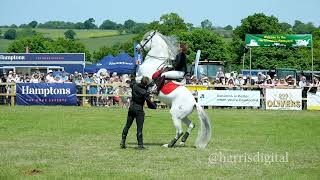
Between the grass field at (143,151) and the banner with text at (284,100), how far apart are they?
8640 mm

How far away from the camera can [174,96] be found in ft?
52.0

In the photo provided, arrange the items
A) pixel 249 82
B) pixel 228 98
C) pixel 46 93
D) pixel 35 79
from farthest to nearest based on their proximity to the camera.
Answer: pixel 249 82 < pixel 35 79 < pixel 228 98 < pixel 46 93

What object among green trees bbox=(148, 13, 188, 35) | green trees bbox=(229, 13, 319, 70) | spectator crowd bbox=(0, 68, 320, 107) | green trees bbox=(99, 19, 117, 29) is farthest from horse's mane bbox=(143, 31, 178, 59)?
green trees bbox=(99, 19, 117, 29)

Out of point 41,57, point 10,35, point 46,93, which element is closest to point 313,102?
point 46,93

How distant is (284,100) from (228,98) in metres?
2.92

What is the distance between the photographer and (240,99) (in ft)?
112

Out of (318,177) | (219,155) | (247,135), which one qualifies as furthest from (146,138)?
(318,177)

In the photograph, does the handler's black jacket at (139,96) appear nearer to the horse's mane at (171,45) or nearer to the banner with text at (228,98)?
the horse's mane at (171,45)

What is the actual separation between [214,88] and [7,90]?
35.0 ft

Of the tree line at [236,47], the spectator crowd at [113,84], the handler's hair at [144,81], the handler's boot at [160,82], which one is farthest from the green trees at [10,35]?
the handler's hair at [144,81]

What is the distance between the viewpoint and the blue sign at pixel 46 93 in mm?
33594

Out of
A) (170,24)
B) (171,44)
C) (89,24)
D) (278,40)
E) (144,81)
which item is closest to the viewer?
(144,81)

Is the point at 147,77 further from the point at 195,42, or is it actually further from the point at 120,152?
the point at 195,42

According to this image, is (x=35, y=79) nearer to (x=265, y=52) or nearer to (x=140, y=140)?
(x=140, y=140)
